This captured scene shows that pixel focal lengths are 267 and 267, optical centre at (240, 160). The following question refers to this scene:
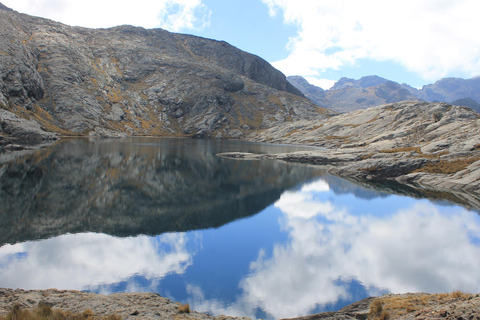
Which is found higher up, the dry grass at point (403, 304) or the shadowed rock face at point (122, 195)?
the dry grass at point (403, 304)

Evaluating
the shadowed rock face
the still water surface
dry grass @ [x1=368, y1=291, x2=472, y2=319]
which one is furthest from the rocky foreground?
the shadowed rock face

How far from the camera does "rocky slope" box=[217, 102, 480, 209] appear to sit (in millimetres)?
50062

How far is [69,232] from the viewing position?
24094 millimetres

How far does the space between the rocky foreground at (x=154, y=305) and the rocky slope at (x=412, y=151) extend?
119 feet

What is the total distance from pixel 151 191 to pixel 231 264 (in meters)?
24.9

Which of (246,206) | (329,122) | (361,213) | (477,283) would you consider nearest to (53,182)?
(246,206)

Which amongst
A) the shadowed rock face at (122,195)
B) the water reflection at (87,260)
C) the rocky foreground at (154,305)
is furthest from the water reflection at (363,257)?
the shadowed rock face at (122,195)

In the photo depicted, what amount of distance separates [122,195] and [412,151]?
65549 millimetres

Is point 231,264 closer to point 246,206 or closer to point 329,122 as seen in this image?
point 246,206

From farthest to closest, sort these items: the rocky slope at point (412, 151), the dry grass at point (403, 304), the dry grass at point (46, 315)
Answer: the rocky slope at point (412, 151)
the dry grass at point (403, 304)
the dry grass at point (46, 315)

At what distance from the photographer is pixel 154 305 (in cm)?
1261

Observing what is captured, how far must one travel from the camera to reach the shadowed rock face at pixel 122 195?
26.5m

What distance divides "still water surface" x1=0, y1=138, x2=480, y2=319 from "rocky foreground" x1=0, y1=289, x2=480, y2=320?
2.51m

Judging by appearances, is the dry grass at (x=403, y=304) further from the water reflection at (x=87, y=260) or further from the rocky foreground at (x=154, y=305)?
the water reflection at (x=87, y=260)
